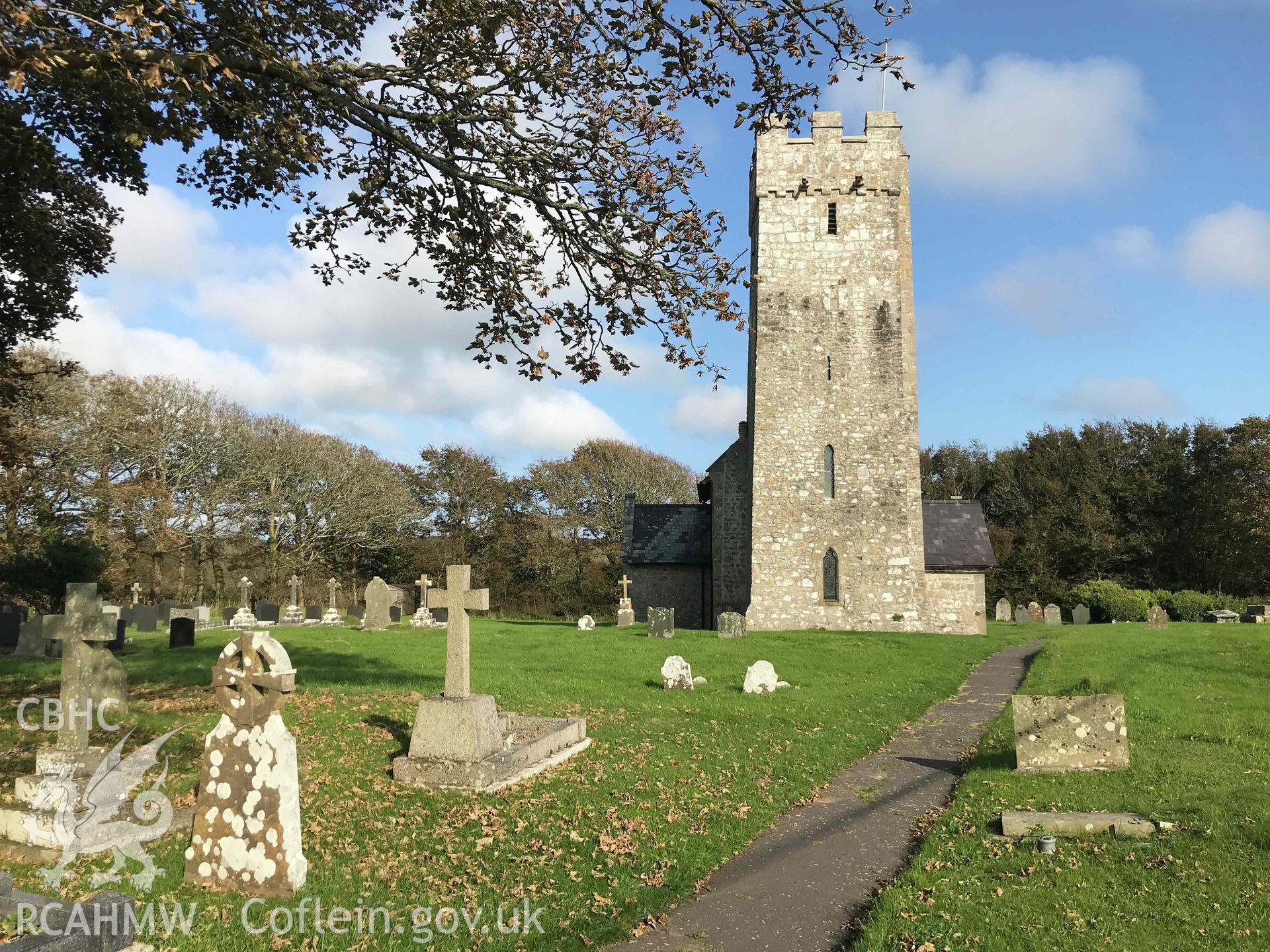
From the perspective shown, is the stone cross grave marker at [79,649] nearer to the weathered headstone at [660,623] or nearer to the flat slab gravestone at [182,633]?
the flat slab gravestone at [182,633]

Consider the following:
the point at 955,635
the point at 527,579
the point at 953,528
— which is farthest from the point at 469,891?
the point at 527,579

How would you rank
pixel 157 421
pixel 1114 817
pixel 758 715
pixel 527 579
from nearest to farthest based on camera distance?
pixel 1114 817 < pixel 758 715 < pixel 157 421 < pixel 527 579

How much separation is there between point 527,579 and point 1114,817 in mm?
40421

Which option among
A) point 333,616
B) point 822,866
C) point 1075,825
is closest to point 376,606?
point 333,616

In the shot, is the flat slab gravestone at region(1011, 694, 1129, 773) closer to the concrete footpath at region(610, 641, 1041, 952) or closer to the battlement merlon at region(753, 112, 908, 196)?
the concrete footpath at region(610, 641, 1041, 952)

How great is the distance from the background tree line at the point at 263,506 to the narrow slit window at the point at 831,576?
1912 centimetres

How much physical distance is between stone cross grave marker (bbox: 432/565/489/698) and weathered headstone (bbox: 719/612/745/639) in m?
14.1

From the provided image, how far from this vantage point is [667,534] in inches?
1277

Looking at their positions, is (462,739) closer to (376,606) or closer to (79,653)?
(79,653)

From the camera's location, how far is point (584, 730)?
9586 millimetres

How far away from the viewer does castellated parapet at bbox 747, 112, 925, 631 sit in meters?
25.0

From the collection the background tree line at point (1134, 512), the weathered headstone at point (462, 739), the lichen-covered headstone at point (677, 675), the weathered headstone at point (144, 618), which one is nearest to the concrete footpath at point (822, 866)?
the weathered headstone at point (462, 739)

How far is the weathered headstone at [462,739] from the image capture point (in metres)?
7.62

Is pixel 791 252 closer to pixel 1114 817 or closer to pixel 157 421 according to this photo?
pixel 1114 817
